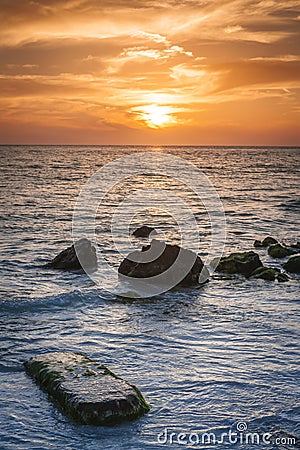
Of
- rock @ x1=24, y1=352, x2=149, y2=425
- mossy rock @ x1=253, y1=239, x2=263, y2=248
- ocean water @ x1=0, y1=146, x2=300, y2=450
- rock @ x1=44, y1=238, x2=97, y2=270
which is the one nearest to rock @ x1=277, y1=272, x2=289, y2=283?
ocean water @ x1=0, y1=146, x2=300, y2=450

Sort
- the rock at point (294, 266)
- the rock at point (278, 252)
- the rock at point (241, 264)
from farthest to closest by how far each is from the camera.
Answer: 1. the rock at point (278, 252)
2. the rock at point (294, 266)
3. the rock at point (241, 264)

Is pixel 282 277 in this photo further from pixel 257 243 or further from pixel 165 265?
pixel 257 243

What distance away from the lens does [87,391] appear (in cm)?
602

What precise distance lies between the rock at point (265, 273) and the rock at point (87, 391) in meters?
7.28

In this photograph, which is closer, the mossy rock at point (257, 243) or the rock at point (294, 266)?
the rock at point (294, 266)

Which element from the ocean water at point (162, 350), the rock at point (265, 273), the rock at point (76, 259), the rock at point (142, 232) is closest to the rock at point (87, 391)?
the ocean water at point (162, 350)

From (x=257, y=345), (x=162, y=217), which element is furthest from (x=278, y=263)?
(x=162, y=217)

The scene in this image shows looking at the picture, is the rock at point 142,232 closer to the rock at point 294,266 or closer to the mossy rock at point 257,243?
the mossy rock at point 257,243

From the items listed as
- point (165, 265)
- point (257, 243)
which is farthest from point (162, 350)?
point (257, 243)

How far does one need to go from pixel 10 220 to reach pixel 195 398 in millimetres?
19660

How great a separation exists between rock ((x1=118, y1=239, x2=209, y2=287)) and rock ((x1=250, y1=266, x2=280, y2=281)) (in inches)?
52.0

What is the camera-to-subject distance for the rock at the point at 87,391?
18.7 ft

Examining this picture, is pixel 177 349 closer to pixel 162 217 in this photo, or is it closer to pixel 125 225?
pixel 125 225

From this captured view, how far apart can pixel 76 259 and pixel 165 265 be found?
9.97ft
